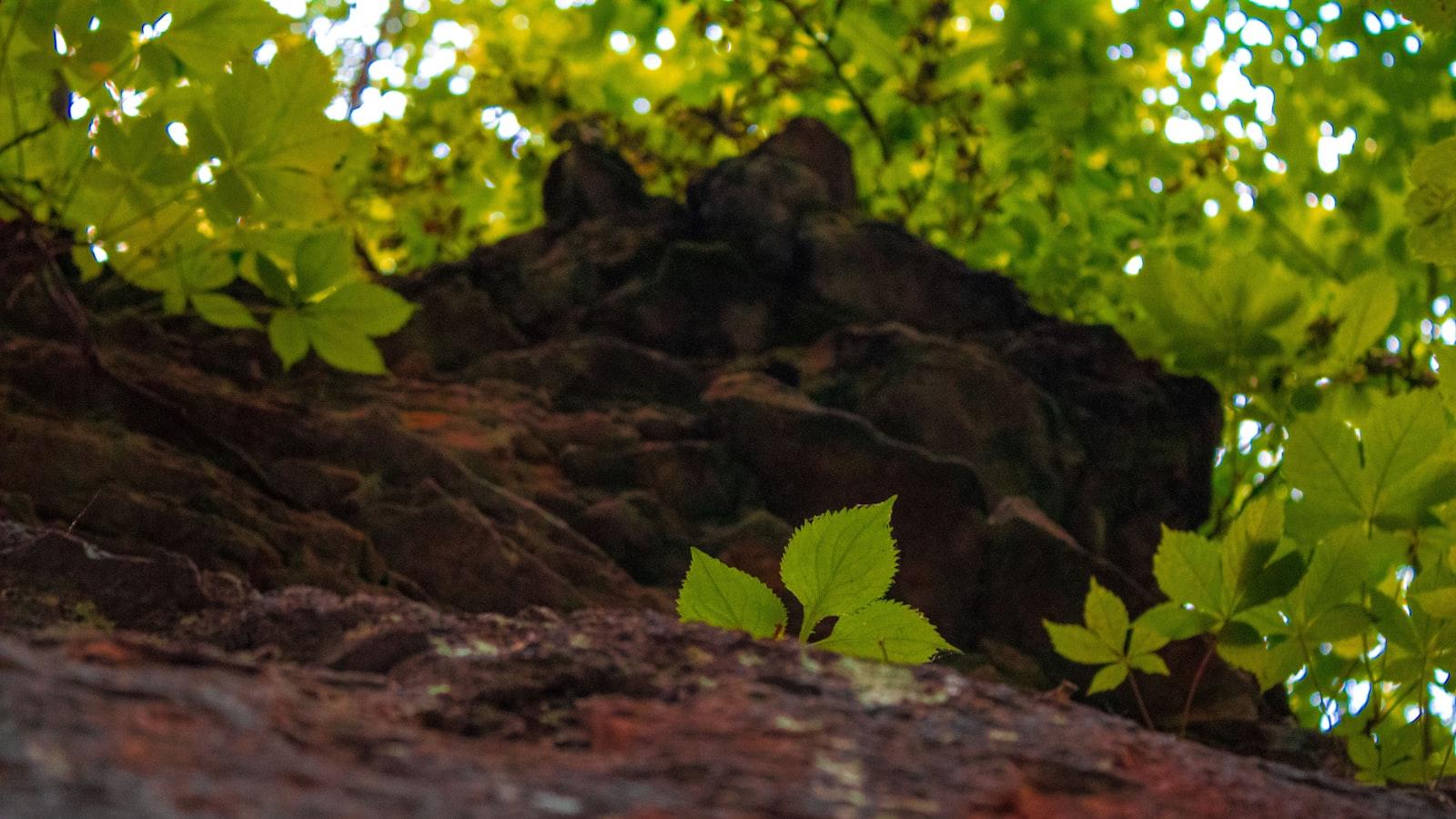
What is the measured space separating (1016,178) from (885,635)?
399cm

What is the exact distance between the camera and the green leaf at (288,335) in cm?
242

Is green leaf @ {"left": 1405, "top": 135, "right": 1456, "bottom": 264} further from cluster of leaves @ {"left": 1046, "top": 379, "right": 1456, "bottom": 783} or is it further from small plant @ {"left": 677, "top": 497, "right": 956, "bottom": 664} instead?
small plant @ {"left": 677, "top": 497, "right": 956, "bottom": 664}

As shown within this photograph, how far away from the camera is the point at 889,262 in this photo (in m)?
3.64

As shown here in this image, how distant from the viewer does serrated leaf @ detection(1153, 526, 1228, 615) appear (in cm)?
176

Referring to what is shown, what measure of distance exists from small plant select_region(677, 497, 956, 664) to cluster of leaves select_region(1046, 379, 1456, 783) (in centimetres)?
55

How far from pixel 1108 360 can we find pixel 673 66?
3.92m

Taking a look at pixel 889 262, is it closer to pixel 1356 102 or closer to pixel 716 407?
pixel 716 407

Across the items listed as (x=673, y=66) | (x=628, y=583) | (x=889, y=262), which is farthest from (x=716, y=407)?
(x=673, y=66)

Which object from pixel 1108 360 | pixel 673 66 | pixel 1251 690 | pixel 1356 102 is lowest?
pixel 1251 690

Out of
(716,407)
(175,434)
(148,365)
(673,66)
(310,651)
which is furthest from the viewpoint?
(673,66)

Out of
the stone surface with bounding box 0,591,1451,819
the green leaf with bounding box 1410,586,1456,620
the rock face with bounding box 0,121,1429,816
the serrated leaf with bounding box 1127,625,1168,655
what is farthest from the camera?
the serrated leaf with bounding box 1127,625,1168,655

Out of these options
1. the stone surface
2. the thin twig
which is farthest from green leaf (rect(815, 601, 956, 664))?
the thin twig

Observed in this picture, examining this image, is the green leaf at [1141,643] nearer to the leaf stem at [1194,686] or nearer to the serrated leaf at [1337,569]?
the leaf stem at [1194,686]

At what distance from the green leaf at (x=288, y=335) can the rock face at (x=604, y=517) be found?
23 centimetres
